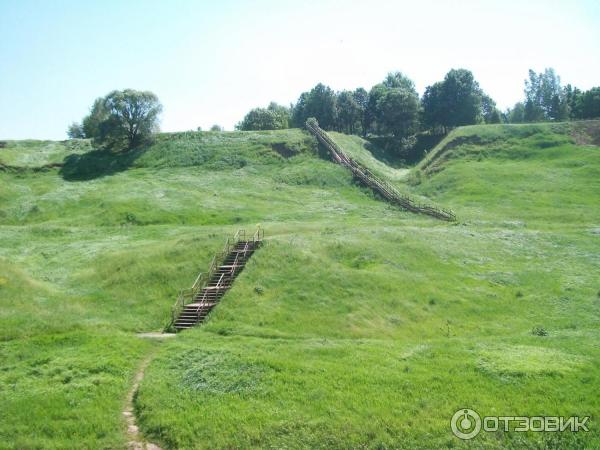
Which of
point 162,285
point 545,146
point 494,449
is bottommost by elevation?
point 494,449

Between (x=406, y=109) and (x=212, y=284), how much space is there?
8847cm

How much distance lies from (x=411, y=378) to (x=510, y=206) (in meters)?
51.6

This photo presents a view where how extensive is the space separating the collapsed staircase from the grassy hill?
3.99 feet

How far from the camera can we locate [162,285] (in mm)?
38812

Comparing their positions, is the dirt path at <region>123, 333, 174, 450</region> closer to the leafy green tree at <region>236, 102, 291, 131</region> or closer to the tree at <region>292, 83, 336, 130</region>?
the tree at <region>292, 83, 336, 130</region>

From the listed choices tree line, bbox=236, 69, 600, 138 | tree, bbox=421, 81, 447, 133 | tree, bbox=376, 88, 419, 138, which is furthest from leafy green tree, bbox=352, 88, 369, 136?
tree, bbox=421, 81, 447, 133

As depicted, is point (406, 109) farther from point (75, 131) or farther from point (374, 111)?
point (75, 131)

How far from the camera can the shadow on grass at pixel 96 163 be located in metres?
86.6

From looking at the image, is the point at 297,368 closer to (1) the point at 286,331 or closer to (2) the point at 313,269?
(1) the point at 286,331

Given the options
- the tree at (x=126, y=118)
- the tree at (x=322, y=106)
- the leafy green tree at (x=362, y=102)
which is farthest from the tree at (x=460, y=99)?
the tree at (x=126, y=118)

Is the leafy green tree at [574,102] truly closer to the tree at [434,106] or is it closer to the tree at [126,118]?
the tree at [434,106]

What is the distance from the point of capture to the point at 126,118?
9325 centimetres

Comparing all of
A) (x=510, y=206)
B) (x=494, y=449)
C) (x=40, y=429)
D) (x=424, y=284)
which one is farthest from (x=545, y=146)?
(x=40, y=429)

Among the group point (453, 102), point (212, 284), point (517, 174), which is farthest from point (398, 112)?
point (212, 284)
